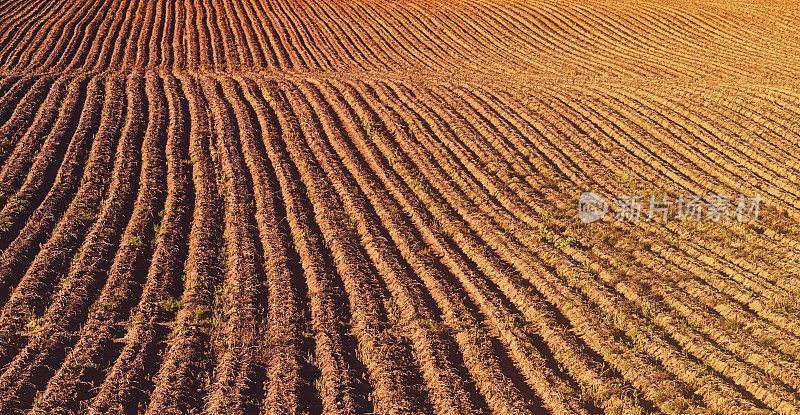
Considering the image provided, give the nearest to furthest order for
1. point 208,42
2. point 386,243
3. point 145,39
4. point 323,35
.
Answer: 1. point 386,243
2. point 145,39
3. point 208,42
4. point 323,35

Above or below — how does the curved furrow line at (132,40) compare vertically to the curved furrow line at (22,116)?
above

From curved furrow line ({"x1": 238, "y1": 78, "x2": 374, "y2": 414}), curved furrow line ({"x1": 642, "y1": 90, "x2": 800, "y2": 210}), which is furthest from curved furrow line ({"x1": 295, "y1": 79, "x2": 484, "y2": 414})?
curved furrow line ({"x1": 642, "y1": 90, "x2": 800, "y2": 210})

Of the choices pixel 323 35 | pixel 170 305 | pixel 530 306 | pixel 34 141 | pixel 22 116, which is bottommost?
pixel 530 306

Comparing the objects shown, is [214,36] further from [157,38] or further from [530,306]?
[530,306]

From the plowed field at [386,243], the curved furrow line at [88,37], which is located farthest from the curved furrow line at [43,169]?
the curved furrow line at [88,37]

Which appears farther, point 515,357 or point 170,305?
point 170,305

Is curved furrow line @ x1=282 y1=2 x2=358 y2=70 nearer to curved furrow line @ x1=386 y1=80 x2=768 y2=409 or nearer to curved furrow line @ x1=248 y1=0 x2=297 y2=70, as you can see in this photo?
curved furrow line @ x1=248 y1=0 x2=297 y2=70

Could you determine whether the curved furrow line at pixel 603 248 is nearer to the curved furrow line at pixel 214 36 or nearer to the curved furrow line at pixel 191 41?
the curved furrow line at pixel 214 36

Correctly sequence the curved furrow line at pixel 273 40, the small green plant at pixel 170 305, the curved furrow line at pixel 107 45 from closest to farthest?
the small green plant at pixel 170 305 → the curved furrow line at pixel 107 45 → the curved furrow line at pixel 273 40

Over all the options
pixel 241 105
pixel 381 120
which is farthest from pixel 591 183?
pixel 241 105

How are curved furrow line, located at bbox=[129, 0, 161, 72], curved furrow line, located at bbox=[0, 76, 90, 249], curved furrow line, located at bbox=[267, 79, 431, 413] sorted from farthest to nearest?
curved furrow line, located at bbox=[129, 0, 161, 72]
curved furrow line, located at bbox=[0, 76, 90, 249]
curved furrow line, located at bbox=[267, 79, 431, 413]

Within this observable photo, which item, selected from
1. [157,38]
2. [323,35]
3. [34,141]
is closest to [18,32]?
[157,38]

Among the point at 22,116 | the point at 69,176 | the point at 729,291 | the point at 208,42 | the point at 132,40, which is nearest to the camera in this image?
the point at 729,291

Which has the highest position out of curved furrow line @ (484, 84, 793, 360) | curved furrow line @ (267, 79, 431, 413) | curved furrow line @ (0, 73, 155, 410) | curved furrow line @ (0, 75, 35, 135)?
curved furrow line @ (0, 75, 35, 135)
